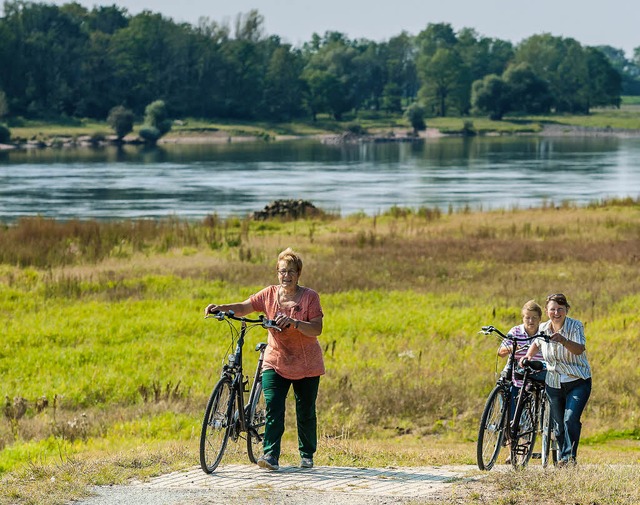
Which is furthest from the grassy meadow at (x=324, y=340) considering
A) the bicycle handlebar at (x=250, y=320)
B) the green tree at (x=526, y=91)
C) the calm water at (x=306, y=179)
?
the green tree at (x=526, y=91)

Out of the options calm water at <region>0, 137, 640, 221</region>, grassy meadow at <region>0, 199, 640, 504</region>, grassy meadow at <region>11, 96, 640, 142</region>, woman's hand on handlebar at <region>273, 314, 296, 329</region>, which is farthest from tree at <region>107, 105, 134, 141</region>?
woman's hand on handlebar at <region>273, 314, 296, 329</region>

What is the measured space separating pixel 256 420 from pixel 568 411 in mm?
2583

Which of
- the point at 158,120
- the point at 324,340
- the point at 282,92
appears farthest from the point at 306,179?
the point at 282,92

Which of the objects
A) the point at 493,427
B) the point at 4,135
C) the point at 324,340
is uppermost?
the point at 493,427

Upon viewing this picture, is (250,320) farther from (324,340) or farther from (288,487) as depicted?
(324,340)

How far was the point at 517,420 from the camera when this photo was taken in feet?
31.4

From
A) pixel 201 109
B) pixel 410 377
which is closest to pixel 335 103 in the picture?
pixel 201 109

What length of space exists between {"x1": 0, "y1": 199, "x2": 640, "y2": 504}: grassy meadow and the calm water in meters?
17.4

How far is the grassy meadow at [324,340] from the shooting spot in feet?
36.6

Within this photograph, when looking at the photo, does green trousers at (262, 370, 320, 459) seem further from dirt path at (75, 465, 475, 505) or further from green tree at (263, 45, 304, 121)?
green tree at (263, 45, 304, 121)

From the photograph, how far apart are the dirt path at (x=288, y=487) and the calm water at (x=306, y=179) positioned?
36.8m

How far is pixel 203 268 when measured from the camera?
26312 millimetres

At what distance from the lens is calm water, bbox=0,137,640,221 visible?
55594 mm

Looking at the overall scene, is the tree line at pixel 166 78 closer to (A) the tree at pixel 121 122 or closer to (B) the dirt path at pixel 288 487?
(A) the tree at pixel 121 122
